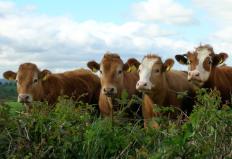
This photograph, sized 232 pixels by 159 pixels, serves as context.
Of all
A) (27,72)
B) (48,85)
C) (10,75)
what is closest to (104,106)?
(48,85)

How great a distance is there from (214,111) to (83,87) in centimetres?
1005

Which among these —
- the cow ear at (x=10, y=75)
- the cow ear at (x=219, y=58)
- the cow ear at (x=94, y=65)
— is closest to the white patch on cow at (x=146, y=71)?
the cow ear at (x=219, y=58)

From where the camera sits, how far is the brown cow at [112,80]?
12.3m

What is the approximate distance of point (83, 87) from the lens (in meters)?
14.7

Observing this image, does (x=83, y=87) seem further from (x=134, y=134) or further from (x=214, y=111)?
(x=214, y=111)

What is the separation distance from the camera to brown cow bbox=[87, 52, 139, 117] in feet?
40.4

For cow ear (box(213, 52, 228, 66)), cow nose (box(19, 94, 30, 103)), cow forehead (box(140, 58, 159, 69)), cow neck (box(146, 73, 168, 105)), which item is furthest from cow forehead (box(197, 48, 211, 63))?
cow nose (box(19, 94, 30, 103))

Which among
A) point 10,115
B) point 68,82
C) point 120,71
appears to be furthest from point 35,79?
point 10,115

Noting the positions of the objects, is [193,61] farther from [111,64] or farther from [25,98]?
[25,98]

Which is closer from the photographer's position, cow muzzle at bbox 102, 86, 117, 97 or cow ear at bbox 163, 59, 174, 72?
cow ear at bbox 163, 59, 174, 72

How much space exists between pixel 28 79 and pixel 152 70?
13.3ft

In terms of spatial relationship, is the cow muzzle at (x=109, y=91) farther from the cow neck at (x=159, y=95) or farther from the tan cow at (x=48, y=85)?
the tan cow at (x=48, y=85)

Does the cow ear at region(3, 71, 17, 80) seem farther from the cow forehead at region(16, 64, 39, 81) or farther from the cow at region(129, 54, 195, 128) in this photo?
the cow at region(129, 54, 195, 128)

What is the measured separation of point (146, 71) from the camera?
11523mm
